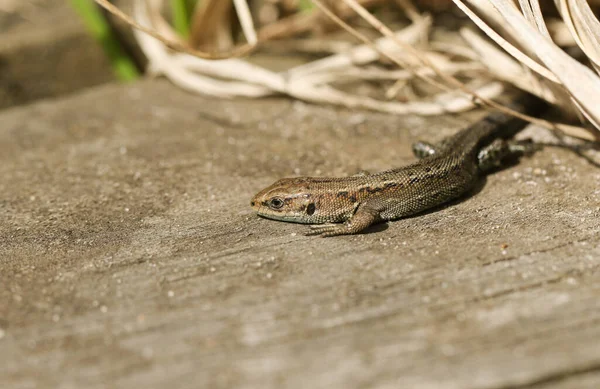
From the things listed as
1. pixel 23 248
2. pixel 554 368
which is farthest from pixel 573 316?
pixel 23 248

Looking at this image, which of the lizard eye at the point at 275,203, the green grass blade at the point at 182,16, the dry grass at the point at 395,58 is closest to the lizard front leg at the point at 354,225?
the lizard eye at the point at 275,203

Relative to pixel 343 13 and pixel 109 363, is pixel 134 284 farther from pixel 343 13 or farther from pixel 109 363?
pixel 343 13

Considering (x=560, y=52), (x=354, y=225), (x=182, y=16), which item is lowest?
(x=354, y=225)

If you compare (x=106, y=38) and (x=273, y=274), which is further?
(x=106, y=38)

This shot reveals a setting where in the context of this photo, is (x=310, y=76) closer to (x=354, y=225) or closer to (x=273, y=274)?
(x=354, y=225)

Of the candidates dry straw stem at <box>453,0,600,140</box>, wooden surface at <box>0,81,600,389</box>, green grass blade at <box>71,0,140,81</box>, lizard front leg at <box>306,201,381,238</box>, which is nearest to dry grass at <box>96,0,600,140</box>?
dry straw stem at <box>453,0,600,140</box>

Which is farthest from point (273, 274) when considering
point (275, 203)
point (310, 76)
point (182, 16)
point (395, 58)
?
point (182, 16)

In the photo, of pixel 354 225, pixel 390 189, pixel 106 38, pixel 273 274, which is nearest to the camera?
pixel 273 274
